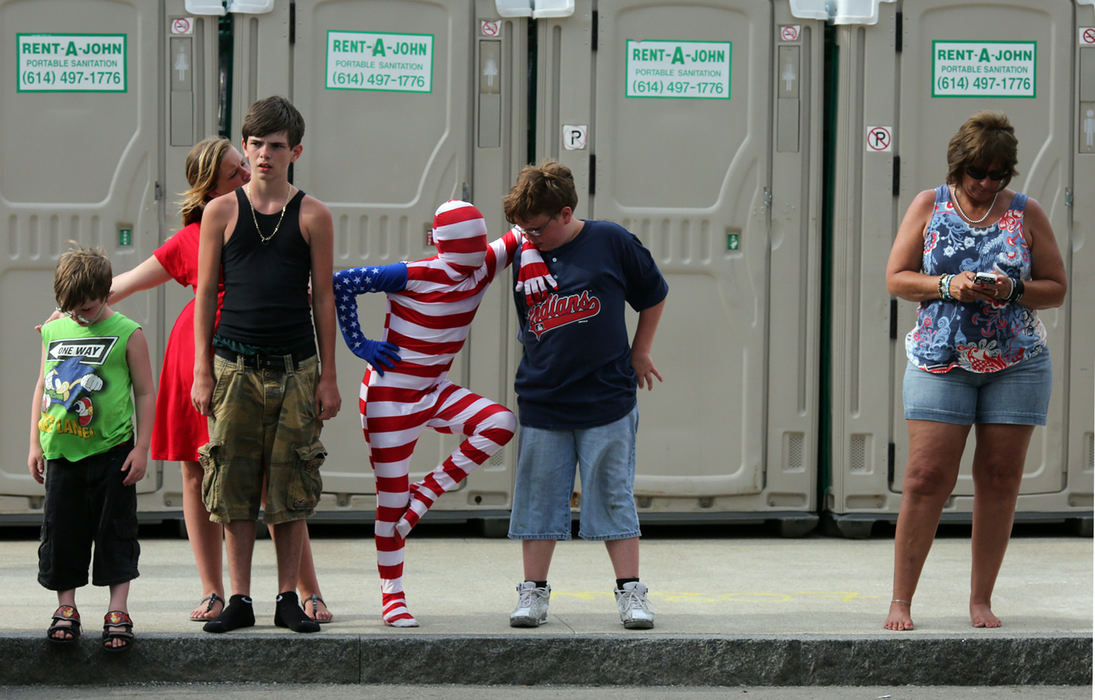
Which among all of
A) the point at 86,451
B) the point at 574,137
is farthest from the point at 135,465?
the point at 574,137

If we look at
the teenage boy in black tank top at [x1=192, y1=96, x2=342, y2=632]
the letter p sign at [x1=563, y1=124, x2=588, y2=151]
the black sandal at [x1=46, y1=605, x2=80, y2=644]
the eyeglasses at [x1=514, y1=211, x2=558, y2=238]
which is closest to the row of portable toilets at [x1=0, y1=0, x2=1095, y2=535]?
the letter p sign at [x1=563, y1=124, x2=588, y2=151]

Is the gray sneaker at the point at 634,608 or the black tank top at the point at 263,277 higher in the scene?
the black tank top at the point at 263,277

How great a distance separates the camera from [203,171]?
489 cm

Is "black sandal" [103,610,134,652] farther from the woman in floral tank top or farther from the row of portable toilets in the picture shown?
the woman in floral tank top

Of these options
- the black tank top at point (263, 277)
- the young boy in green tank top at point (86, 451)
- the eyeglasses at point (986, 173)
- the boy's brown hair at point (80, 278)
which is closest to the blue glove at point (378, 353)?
the black tank top at point (263, 277)

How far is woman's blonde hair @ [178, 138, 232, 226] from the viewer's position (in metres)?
4.88

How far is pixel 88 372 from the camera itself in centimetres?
451

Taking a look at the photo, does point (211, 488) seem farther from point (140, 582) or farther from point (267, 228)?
point (140, 582)

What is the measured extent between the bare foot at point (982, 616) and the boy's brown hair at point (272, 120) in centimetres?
268

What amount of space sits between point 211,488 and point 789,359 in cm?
314

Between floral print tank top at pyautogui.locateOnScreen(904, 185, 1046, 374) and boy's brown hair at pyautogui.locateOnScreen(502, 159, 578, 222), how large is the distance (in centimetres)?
122

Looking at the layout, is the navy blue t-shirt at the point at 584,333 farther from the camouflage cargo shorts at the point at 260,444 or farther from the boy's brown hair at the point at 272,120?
the boy's brown hair at the point at 272,120

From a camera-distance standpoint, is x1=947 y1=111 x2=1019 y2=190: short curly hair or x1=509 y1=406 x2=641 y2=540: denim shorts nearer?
x1=947 y1=111 x2=1019 y2=190: short curly hair

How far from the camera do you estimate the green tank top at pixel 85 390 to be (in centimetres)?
448
